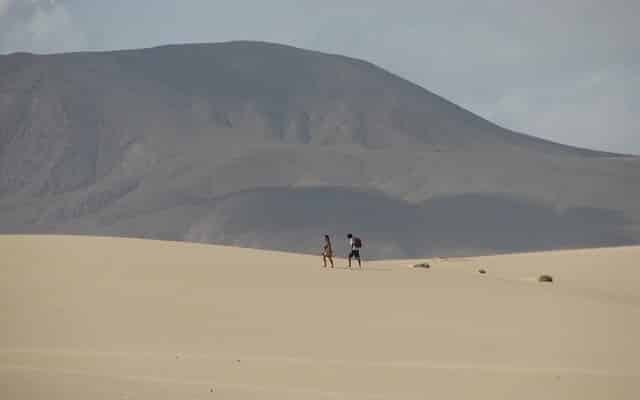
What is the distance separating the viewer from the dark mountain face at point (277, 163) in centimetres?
11094

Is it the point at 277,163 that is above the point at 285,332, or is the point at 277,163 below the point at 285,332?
above

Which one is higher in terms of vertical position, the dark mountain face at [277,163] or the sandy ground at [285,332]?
the dark mountain face at [277,163]

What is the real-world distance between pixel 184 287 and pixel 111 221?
97.4 meters

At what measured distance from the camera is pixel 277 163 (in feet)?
427

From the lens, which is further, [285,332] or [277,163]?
[277,163]

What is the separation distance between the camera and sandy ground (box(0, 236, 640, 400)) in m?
11.7

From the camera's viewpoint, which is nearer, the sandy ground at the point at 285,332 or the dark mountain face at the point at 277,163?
the sandy ground at the point at 285,332

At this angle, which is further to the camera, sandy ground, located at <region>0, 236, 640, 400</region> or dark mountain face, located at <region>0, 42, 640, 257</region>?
dark mountain face, located at <region>0, 42, 640, 257</region>

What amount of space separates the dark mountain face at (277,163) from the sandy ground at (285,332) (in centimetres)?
7780

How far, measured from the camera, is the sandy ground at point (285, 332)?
11672 millimetres

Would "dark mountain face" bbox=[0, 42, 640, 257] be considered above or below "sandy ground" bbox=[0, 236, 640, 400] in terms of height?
above

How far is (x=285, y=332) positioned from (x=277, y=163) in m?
114

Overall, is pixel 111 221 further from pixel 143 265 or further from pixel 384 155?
pixel 143 265

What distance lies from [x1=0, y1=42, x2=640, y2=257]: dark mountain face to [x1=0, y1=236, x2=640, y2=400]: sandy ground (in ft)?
255
